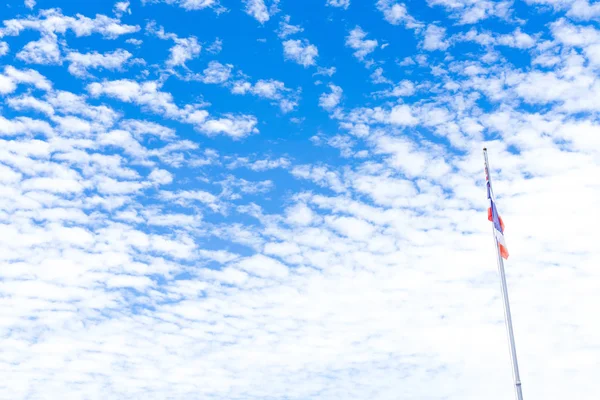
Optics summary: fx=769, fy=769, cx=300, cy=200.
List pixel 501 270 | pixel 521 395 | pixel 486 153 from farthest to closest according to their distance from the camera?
pixel 486 153
pixel 501 270
pixel 521 395

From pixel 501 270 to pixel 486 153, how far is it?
5.56 m

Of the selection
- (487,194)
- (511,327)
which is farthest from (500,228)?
(511,327)

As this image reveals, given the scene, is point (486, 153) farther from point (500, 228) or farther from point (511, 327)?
point (511, 327)

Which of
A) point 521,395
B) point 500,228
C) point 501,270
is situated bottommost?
point 521,395

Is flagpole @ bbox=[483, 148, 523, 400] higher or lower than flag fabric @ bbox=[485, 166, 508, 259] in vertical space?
lower

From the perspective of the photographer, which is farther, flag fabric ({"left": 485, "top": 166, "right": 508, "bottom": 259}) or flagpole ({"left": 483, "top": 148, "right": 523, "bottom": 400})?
flag fabric ({"left": 485, "top": 166, "right": 508, "bottom": 259})

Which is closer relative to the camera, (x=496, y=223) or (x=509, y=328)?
(x=509, y=328)

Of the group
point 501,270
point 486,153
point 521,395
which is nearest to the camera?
point 521,395

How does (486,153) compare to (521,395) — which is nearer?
(521,395)

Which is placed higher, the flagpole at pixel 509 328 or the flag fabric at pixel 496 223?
the flag fabric at pixel 496 223

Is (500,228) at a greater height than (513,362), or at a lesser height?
greater

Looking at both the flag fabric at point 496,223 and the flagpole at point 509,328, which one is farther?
the flag fabric at point 496,223

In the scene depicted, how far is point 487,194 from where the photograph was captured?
3291 cm

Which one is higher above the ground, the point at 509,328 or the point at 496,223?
the point at 496,223
